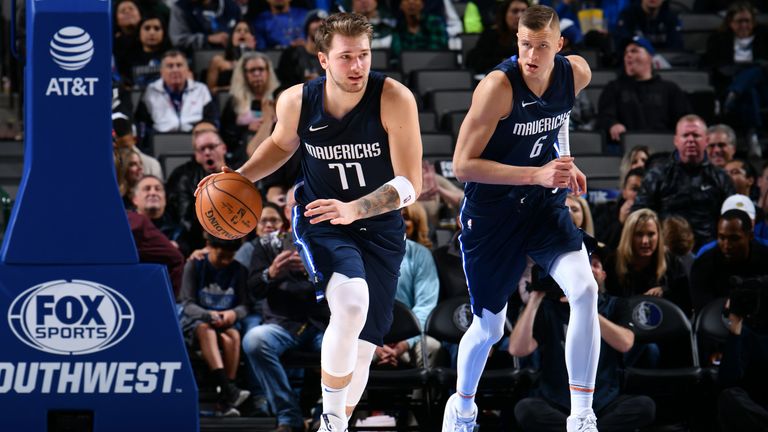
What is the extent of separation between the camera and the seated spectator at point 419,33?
41.0 ft

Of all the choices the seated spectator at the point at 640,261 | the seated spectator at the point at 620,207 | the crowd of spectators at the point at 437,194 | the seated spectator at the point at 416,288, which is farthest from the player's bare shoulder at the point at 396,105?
the seated spectator at the point at 620,207

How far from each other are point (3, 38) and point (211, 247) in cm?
515

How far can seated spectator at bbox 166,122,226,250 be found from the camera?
9.26 metres

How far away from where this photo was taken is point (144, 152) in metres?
10.4

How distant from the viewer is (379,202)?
207 inches

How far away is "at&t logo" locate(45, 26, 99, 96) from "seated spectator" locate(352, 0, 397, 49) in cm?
677

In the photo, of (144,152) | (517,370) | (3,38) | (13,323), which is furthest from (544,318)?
Answer: (3,38)

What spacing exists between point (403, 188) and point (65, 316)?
5.69ft

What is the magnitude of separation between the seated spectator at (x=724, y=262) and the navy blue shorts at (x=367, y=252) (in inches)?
128

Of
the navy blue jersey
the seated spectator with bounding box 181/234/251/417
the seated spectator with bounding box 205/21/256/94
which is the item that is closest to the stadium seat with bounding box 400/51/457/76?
the seated spectator with bounding box 205/21/256/94

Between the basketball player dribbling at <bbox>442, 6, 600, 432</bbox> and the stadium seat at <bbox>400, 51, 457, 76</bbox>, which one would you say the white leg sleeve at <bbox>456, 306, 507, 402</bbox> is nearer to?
the basketball player dribbling at <bbox>442, 6, 600, 432</bbox>

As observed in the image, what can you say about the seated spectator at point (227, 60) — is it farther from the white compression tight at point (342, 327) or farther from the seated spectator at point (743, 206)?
the white compression tight at point (342, 327)

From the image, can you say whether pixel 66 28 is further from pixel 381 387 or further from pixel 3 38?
pixel 3 38

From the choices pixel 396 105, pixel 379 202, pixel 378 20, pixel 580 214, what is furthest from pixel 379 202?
pixel 378 20
